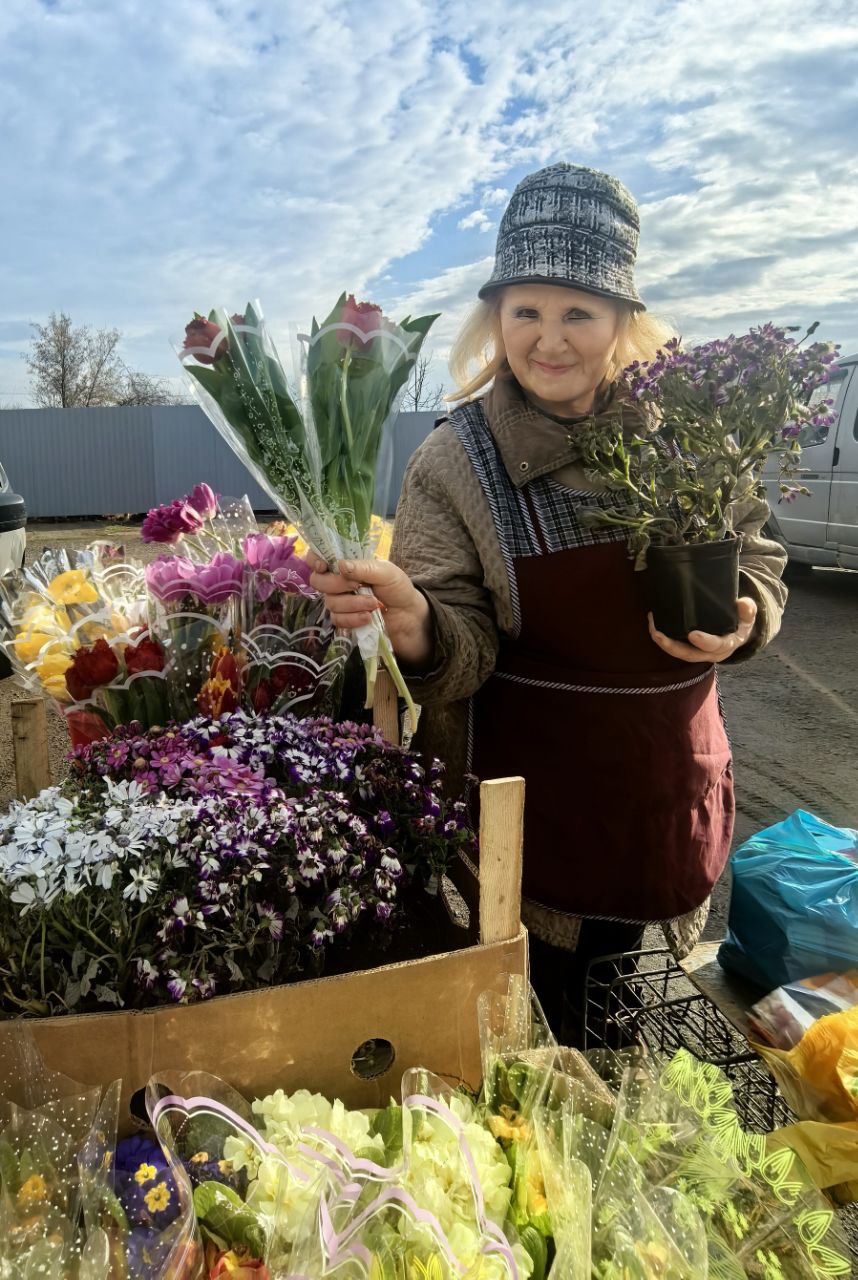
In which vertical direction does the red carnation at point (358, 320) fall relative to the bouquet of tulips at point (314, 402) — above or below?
above

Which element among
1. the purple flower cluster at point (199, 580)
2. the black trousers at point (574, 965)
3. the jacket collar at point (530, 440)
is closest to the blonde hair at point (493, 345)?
the jacket collar at point (530, 440)

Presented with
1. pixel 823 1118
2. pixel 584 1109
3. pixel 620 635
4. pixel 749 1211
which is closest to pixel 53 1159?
pixel 584 1109

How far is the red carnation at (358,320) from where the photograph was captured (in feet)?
4.19

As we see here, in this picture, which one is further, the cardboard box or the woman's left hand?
the woman's left hand

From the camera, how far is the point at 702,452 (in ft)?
4.66

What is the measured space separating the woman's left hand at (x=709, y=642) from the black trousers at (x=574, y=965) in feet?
1.89

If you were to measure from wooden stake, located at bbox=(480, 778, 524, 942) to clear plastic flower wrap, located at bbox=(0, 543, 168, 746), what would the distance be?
25.6 inches

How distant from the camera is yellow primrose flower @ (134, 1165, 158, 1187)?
89 cm

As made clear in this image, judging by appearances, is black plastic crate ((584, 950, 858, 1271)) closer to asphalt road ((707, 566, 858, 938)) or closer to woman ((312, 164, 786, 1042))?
woman ((312, 164, 786, 1042))

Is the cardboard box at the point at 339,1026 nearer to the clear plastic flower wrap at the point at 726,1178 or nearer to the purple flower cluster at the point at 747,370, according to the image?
the clear plastic flower wrap at the point at 726,1178

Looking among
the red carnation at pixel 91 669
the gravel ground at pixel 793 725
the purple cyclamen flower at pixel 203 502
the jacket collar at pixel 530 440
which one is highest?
the jacket collar at pixel 530 440

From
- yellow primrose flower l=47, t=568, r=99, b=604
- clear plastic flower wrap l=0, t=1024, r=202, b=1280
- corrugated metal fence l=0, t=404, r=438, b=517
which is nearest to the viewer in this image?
clear plastic flower wrap l=0, t=1024, r=202, b=1280

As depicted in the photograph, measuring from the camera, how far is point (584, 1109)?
102 centimetres

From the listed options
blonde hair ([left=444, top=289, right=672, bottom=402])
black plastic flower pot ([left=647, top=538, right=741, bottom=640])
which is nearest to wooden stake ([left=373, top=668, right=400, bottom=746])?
black plastic flower pot ([left=647, top=538, right=741, bottom=640])
